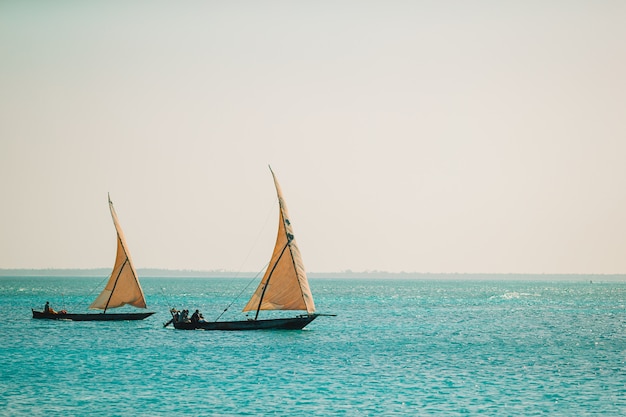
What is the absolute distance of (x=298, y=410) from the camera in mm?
39531

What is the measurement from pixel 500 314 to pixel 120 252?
61.6m

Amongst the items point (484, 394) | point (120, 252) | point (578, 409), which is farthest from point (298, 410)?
point (120, 252)

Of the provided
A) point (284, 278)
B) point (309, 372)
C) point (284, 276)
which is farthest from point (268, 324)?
point (309, 372)

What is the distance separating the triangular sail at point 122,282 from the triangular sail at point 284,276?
738 inches

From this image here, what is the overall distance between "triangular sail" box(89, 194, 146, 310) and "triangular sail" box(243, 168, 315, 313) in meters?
18.7

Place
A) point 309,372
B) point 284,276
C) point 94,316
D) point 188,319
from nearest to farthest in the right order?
point 309,372, point 284,276, point 188,319, point 94,316

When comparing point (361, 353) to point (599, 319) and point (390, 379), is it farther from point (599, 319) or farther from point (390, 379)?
point (599, 319)

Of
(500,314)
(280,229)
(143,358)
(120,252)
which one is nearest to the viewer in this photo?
(143,358)

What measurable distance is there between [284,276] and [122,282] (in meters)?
22.1

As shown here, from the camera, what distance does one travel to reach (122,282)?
3297 inches

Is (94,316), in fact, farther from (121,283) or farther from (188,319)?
(188,319)

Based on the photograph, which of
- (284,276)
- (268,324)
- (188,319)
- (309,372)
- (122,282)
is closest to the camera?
(309,372)

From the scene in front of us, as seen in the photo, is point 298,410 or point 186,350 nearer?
point 298,410

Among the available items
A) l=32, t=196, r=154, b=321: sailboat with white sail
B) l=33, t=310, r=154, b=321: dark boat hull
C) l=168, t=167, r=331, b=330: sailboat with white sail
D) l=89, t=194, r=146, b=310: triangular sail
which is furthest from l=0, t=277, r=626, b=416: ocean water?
l=168, t=167, r=331, b=330: sailboat with white sail
